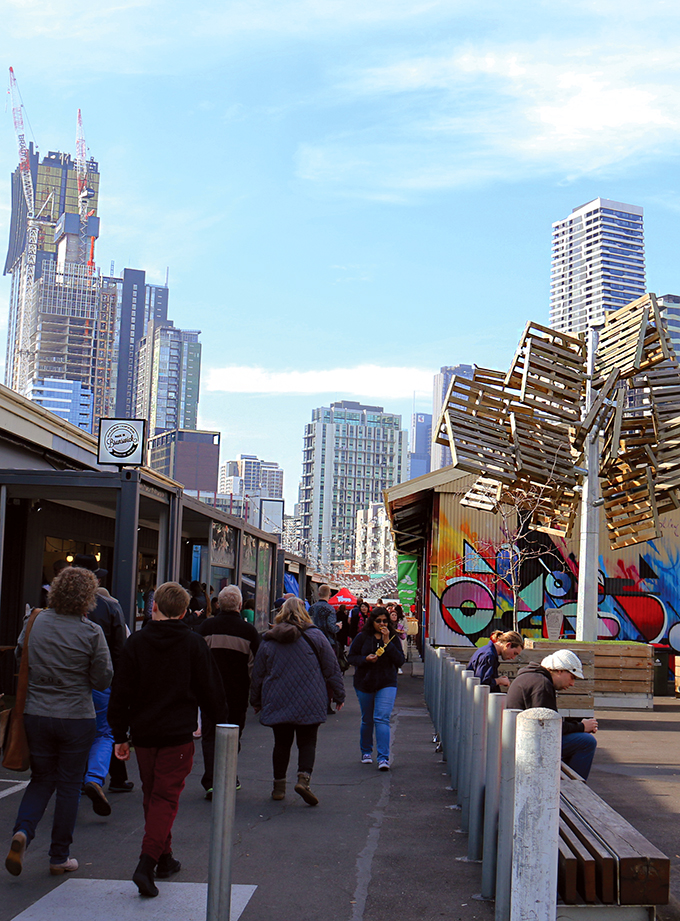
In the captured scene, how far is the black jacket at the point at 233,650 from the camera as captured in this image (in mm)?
8672

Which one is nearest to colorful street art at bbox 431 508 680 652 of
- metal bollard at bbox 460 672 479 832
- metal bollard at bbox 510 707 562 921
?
metal bollard at bbox 460 672 479 832

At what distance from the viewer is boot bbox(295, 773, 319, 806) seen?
7984 mm

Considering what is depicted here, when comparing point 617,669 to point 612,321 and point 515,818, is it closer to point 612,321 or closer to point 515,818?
point 612,321

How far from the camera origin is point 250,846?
670cm

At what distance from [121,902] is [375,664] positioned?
5140mm

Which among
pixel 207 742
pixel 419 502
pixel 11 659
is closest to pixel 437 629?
pixel 419 502

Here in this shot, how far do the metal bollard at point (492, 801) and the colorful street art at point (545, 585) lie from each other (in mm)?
19285

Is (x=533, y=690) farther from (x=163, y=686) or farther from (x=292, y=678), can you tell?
(x=163, y=686)

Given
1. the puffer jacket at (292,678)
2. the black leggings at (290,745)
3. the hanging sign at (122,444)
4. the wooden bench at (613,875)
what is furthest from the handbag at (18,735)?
the hanging sign at (122,444)

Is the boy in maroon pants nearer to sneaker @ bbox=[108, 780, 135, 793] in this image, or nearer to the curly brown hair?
the curly brown hair

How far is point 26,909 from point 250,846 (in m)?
1.84

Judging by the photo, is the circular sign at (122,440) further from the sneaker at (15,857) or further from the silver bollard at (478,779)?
the sneaker at (15,857)

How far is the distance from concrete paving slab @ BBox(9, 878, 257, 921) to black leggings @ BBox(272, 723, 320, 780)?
2.35 meters

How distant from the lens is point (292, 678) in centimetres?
809
